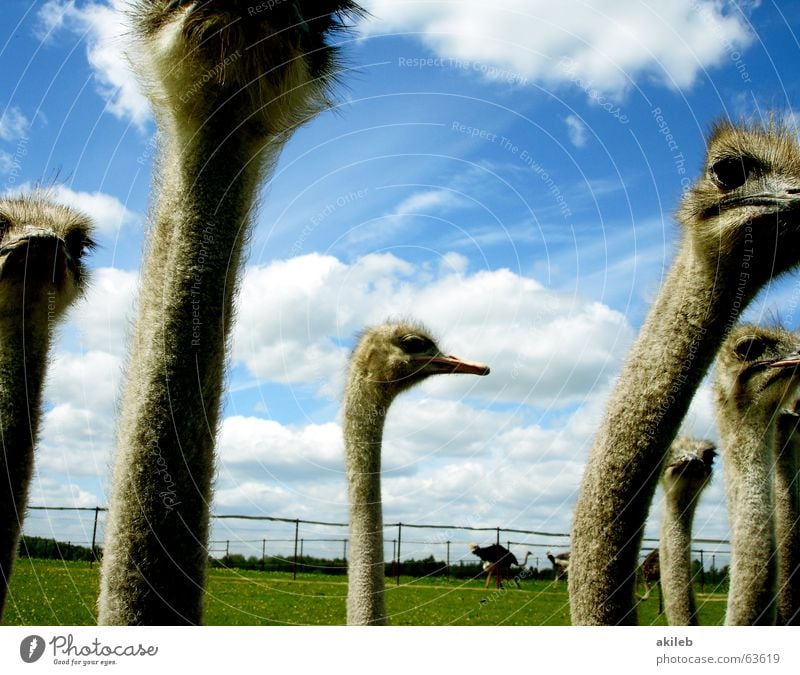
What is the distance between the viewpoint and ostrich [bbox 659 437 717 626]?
4.95 metres

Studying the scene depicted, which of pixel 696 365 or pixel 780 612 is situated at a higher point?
pixel 696 365

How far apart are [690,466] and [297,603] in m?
7.55

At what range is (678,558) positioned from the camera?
5113mm

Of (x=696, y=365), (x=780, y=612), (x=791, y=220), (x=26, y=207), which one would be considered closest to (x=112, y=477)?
(x=26, y=207)

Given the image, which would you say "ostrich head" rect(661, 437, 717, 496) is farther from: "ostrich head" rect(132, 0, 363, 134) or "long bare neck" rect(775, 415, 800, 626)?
"ostrich head" rect(132, 0, 363, 134)

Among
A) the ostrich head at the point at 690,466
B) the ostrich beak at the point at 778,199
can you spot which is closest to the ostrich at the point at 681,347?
the ostrich beak at the point at 778,199

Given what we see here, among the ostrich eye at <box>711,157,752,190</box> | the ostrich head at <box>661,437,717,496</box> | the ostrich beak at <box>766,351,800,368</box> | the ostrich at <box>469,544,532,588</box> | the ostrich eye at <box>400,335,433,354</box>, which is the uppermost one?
the ostrich eye at <box>711,157,752,190</box>

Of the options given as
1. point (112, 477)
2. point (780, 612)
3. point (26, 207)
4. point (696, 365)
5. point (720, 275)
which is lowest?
point (780, 612)

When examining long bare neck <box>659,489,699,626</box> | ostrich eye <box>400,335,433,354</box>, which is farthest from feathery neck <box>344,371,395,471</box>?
long bare neck <box>659,489,699,626</box>

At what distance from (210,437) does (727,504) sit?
3.53 metres

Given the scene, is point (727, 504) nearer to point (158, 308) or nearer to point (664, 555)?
point (664, 555)

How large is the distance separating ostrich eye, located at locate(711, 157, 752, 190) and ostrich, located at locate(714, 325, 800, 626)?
1.55 meters

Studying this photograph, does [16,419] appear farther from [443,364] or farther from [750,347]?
[750,347]
